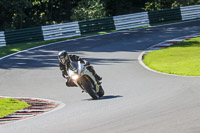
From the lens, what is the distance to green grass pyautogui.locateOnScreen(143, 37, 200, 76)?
1591 centimetres

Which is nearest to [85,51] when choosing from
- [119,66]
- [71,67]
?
[119,66]

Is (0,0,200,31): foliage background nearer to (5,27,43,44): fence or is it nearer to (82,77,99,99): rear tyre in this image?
(5,27,43,44): fence

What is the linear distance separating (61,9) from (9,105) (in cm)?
3001

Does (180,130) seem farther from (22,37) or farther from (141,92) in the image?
(22,37)

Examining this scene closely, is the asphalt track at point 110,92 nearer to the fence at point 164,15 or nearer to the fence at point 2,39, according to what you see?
the fence at point 2,39

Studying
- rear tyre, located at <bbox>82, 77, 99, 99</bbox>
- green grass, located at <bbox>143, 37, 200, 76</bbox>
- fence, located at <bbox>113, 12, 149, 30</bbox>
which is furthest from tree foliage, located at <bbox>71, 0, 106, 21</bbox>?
rear tyre, located at <bbox>82, 77, 99, 99</bbox>

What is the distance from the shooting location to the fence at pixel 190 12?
106ft

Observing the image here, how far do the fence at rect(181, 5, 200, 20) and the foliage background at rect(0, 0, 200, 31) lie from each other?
4.82 meters

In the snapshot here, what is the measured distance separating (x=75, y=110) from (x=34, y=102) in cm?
260

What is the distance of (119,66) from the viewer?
1842cm

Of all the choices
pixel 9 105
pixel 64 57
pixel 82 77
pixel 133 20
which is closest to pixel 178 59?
pixel 82 77

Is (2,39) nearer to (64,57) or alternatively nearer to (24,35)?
(24,35)

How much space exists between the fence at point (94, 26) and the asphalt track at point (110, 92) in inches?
107

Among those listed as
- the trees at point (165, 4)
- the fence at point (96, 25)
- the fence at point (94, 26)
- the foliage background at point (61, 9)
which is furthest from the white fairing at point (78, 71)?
the trees at point (165, 4)
